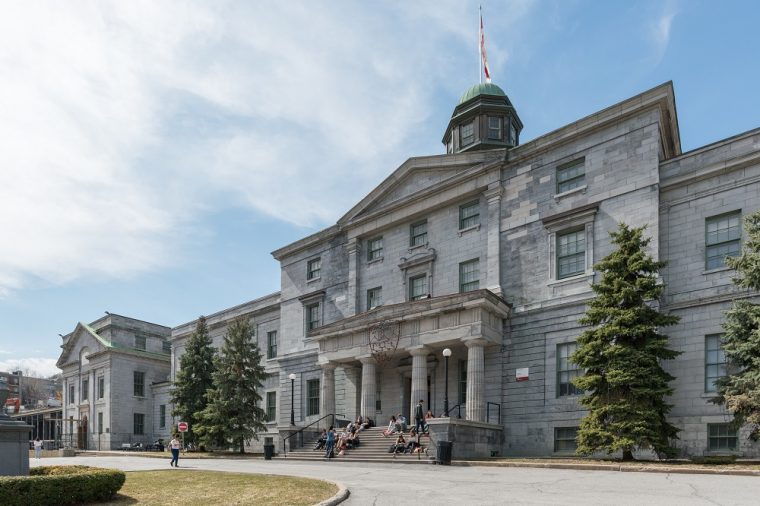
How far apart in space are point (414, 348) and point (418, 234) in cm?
766

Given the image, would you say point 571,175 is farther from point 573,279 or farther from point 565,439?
point 565,439

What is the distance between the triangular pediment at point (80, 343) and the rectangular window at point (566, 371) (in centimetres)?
5021

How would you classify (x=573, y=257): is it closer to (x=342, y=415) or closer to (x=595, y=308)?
(x=595, y=308)

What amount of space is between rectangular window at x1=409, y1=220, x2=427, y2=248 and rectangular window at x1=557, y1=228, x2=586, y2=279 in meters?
8.15

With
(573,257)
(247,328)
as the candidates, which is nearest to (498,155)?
(573,257)

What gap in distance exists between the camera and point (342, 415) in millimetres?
34156

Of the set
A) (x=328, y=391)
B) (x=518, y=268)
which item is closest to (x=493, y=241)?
(x=518, y=268)

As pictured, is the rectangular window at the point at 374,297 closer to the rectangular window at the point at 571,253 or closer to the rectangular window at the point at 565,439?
the rectangular window at the point at 571,253

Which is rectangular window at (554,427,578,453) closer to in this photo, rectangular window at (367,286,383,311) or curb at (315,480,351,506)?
rectangular window at (367,286,383,311)

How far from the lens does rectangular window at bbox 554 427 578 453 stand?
24.8m

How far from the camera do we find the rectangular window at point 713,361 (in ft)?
71.8

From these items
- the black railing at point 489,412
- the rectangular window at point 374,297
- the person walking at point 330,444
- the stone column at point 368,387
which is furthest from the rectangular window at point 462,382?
the rectangular window at point 374,297

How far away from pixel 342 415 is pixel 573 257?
15734mm

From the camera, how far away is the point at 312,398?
37.7 metres
